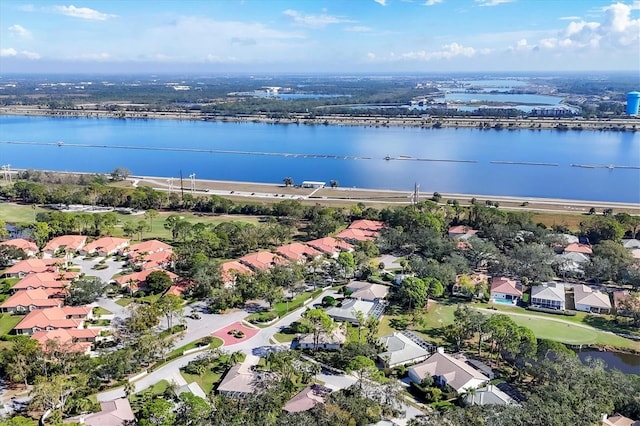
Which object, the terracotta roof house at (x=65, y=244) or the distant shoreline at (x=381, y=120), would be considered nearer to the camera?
the terracotta roof house at (x=65, y=244)

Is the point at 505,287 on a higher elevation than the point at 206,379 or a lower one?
higher

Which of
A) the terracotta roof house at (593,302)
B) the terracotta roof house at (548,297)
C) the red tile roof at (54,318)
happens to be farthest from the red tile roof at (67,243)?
the terracotta roof house at (593,302)

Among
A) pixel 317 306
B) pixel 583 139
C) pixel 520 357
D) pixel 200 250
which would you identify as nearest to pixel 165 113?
pixel 583 139

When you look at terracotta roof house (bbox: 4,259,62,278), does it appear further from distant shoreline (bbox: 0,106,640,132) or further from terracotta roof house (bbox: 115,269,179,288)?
distant shoreline (bbox: 0,106,640,132)

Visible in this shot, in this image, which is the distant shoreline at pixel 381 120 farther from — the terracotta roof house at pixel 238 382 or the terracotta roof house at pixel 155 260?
the terracotta roof house at pixel 238 382

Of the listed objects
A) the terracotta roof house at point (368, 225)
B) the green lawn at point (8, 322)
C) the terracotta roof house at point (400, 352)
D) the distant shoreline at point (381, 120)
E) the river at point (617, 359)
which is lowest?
the river at point (617, 359)

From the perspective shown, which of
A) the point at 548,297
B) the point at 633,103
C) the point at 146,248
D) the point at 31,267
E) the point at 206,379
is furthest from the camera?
the point at 633,103

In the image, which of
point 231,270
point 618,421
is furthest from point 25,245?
point 618,421

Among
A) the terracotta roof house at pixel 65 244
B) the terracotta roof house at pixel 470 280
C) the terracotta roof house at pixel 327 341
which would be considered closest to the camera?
the terracotta roof house at pixel 327 341

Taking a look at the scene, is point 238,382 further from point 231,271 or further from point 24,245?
point 24,245
